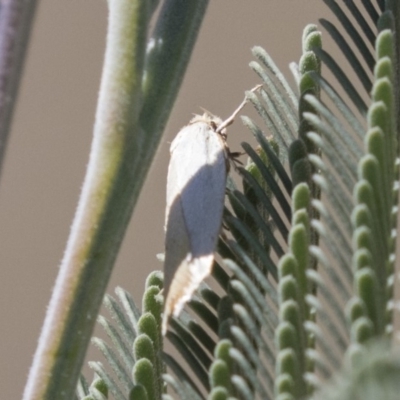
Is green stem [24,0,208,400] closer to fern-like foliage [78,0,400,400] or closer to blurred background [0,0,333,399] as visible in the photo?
fern-like foliage [78,0,400,400]

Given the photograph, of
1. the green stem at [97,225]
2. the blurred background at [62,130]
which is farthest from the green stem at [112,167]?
the blurred background at [62,130]

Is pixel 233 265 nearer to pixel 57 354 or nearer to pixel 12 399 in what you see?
pixel 57 354

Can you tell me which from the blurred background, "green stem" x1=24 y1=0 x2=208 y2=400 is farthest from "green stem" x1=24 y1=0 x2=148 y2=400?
the blurred background

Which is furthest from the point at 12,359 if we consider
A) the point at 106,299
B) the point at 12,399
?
the point at 106,299

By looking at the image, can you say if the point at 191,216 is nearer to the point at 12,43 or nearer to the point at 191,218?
the point at 191,218

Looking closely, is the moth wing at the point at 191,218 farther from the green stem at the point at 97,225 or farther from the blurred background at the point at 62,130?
the blurred background at the point at 62,130

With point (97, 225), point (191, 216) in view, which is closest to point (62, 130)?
point (191, 216)
